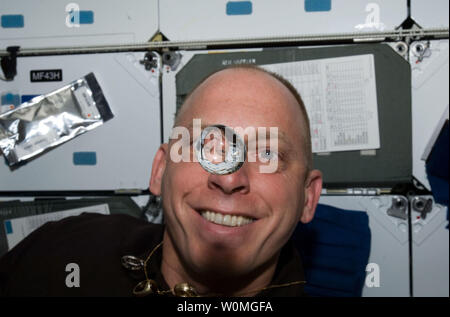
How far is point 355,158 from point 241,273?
0.71m

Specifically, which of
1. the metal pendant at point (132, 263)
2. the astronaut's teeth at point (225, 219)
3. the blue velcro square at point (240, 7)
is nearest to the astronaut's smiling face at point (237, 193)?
the astronaut's teeth at point (225, 219)

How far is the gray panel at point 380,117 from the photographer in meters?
1.28

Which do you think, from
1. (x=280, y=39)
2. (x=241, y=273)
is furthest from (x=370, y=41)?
(x=241, y=273)

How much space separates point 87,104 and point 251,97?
33.3 inches

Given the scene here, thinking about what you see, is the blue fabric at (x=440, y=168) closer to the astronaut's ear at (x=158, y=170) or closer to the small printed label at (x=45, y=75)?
the astronaut's ear at (x=158, y=170)

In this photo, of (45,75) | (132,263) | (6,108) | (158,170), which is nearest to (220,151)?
(158,170)

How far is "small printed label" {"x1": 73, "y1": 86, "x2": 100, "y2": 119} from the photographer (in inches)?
55.5

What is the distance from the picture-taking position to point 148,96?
1373 mm

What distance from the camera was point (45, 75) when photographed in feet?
4.70

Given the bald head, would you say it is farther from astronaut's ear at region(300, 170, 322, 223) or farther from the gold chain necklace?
the gold chain necklace

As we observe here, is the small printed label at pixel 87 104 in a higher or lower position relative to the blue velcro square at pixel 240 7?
lower

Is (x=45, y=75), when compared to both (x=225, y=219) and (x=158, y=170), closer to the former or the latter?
(x=158, y=170)

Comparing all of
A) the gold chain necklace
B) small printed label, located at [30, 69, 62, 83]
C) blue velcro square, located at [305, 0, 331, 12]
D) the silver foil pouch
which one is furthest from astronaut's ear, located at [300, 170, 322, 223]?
small printed label, located at [30, 69, 62, 83]
